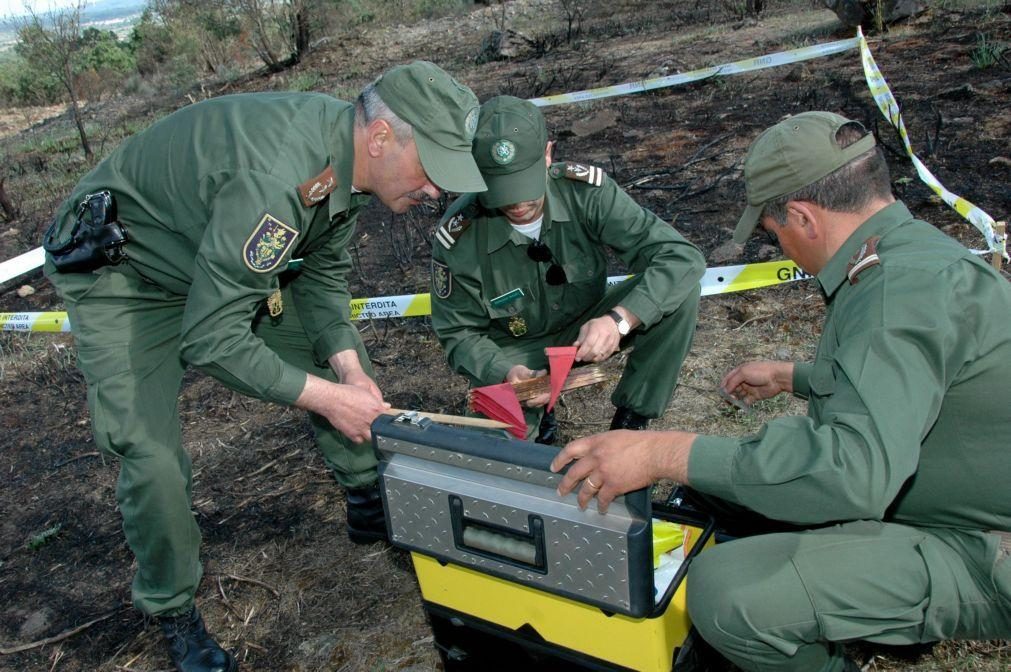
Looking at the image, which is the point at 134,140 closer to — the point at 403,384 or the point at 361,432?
the point at 361,432

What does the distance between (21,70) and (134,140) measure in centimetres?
2584

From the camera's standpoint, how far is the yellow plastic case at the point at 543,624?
201 cm

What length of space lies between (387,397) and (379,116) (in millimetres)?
2065

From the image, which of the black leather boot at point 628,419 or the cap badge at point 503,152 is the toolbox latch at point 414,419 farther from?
the black leather boot at point 628,419

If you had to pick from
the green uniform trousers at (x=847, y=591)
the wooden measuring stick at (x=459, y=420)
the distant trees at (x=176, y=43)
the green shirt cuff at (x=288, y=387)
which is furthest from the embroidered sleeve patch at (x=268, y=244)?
the distant trees at (x=176, y=43)

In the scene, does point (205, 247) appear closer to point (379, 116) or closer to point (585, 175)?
point (379, 116)

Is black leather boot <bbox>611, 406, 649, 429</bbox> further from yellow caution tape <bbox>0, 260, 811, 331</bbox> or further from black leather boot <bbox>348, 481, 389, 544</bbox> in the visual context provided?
black leather boot <bbox>348, 481, 389, 544</bbox>

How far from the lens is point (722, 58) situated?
933 centimetres

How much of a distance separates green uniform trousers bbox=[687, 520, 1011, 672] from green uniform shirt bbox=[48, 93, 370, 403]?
1382 mm

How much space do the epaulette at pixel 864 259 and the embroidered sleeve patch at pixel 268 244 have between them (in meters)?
1.51

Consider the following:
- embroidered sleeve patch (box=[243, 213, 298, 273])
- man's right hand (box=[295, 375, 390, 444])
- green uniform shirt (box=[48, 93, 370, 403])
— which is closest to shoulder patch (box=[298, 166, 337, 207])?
green uniform shirt (box=[48, 93, 370, 403])

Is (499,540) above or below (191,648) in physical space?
above

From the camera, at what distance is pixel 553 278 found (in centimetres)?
353

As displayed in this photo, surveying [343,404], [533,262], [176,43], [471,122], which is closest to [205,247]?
[343,404]
